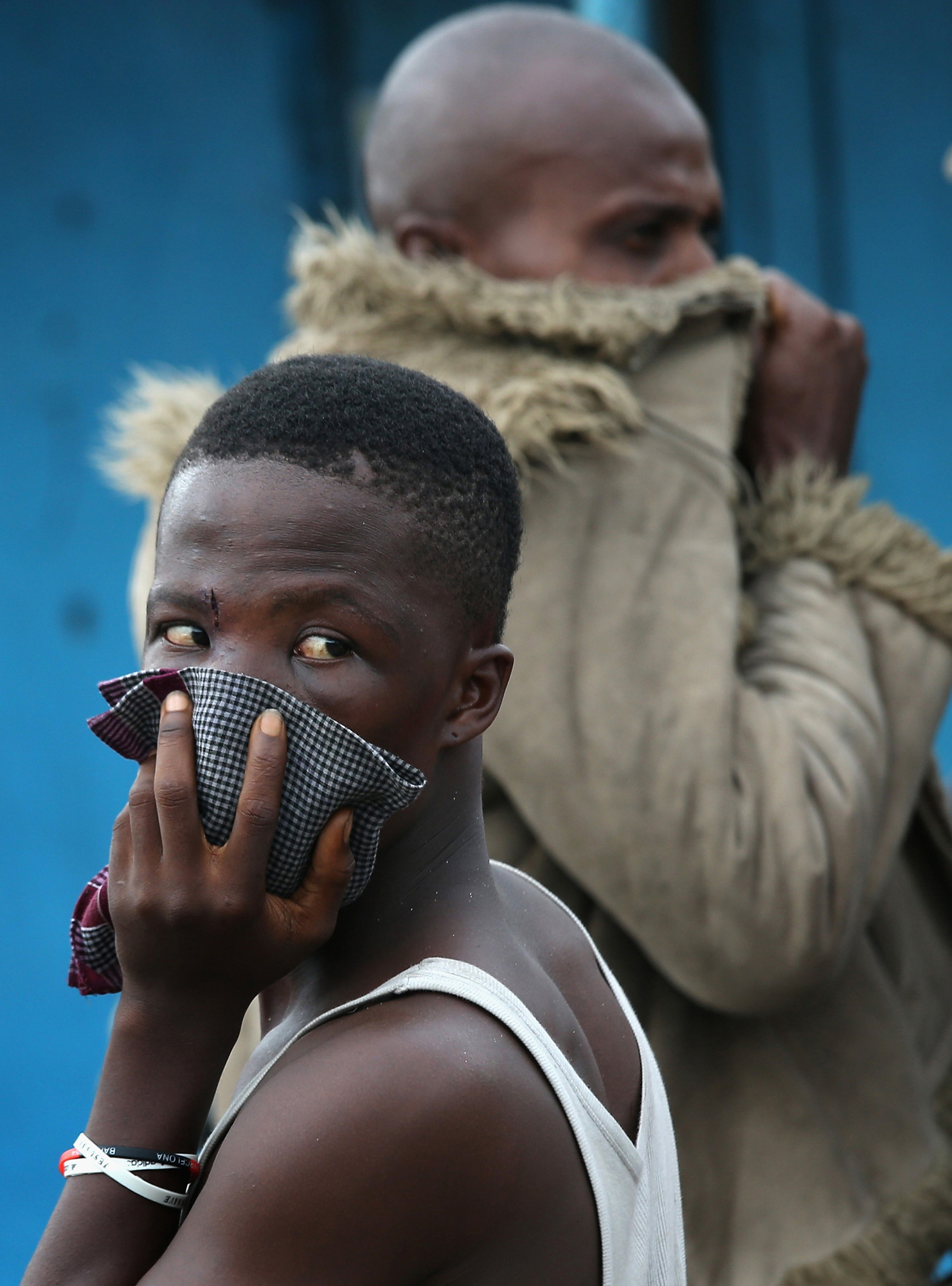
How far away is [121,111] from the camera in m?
3.60

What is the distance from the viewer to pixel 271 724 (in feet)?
3.62

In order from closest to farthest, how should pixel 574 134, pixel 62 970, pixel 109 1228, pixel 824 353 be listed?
pixel 109 1228 < pixel 574 134 < pixel 824 353 < pixel 62 970

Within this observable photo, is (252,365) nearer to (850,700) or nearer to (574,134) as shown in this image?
(574,134)

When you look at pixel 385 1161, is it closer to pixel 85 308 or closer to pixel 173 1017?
pixel 173 1017

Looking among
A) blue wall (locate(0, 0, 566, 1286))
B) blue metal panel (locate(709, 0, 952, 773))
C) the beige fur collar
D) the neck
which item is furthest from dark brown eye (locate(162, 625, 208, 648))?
blue metal panel (locate(709, 0, 952, 773))

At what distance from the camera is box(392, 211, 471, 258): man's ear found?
2350mm

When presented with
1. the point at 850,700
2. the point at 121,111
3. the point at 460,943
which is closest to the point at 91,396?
the point at 121,111

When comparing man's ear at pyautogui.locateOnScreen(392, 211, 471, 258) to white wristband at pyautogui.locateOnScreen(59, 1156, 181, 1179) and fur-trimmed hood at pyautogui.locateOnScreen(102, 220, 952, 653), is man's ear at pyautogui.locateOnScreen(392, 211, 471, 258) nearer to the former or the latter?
fur-trimmed hood at pyautogui.locateOnScreen(102, 220, 952, 653)

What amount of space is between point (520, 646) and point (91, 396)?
6.34ft

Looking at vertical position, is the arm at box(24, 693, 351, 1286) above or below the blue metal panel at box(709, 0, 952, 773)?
below

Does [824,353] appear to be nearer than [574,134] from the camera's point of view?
No

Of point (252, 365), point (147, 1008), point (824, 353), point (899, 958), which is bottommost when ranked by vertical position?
point (899, 958)

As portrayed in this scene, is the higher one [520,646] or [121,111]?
[121,111]

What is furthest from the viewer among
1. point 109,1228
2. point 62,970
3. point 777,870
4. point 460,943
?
point 62,970
